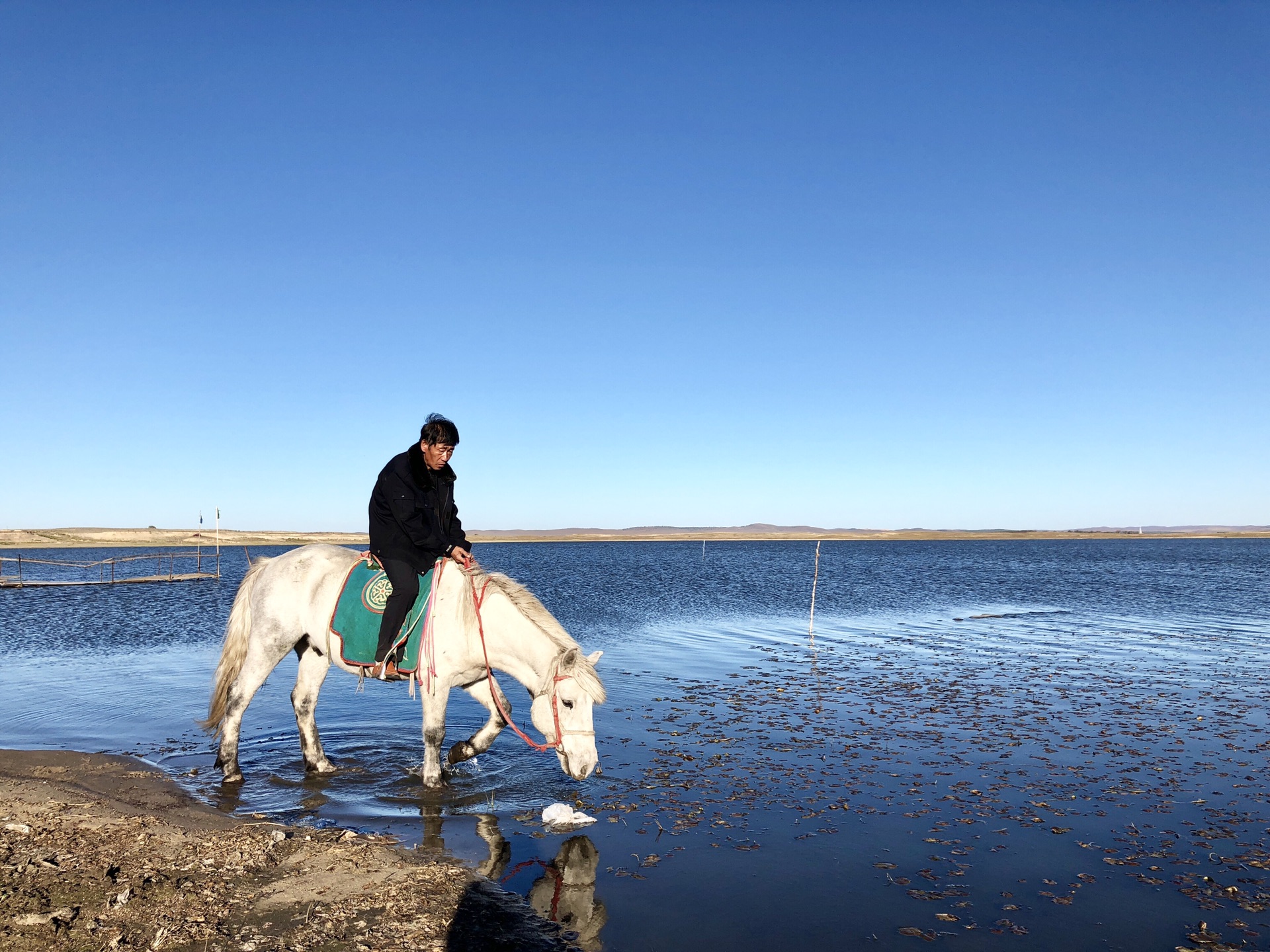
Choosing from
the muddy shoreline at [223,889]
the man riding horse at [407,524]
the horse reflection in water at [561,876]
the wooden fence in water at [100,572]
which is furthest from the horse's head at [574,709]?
the wooden fence in water at [100,572]

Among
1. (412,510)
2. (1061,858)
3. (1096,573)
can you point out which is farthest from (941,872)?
(1096,573)

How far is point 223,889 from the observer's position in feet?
14.4

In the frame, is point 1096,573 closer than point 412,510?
No

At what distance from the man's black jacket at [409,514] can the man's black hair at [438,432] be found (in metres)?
0.15

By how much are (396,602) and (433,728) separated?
1.13 meters

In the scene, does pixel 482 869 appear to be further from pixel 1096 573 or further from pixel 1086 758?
pixel 1096 573

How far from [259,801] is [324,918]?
2813 millimetres

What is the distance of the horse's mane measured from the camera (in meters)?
6.54

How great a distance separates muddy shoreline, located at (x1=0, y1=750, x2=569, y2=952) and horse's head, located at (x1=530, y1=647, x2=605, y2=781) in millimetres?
1540

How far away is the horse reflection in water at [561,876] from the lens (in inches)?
177

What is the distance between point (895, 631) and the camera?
1970 cm

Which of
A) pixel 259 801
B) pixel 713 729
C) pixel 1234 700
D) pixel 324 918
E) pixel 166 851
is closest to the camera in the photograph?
pixel 324 918

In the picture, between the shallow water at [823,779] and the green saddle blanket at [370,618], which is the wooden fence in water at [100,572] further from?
the green saddle blanket at [370,618]

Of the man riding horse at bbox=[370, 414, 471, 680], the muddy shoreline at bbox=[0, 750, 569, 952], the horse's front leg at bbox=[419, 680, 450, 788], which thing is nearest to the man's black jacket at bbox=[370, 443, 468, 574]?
the man riding horse at bbox=[370, 414, 471, 680]
